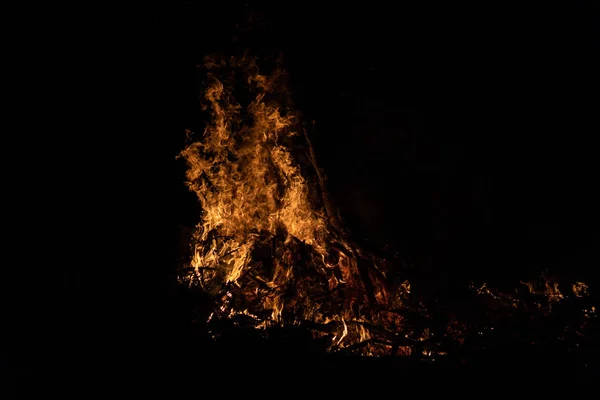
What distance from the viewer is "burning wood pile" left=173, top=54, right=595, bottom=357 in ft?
10.5

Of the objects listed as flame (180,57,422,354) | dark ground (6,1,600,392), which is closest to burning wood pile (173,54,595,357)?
flame (180,57,422,354)

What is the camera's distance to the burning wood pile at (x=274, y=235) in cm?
321

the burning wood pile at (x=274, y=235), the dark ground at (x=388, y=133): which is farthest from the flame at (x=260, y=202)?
the dark ground at (x=388, y=133)

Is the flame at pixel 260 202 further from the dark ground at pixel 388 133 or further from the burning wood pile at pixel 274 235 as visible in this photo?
the dark ground at pixel 388 133

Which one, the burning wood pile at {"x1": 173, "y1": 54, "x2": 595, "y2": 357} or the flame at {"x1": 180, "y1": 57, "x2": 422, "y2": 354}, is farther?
the flame at {"x1": 180, "y1": 57, "x2": 422, "y2": 354}

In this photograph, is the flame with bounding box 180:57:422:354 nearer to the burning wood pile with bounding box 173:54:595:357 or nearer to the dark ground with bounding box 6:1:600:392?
the burning wood pile with bounding box 173:54:595:357

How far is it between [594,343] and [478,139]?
6.07 ft

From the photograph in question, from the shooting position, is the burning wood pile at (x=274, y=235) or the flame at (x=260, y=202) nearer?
the burning wood pile at (x=274, y=235)

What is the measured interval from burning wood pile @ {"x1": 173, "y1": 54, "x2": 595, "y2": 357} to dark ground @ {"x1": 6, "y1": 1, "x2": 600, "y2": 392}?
0.21 m

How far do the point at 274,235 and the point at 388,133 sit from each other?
4.63 feet

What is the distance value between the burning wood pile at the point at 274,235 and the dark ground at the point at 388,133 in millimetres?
205

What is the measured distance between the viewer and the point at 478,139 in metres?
3.69

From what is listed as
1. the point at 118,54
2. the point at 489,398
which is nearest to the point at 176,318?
the point at 489,398

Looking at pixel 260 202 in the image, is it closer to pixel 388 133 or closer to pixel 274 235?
pixel 274 235
